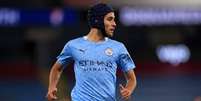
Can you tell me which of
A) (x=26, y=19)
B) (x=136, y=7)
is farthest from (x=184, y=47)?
(x=26, y=19)

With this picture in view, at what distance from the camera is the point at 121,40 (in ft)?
67.3

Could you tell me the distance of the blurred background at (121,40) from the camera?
1992cm

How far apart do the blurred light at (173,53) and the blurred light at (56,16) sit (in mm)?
2850

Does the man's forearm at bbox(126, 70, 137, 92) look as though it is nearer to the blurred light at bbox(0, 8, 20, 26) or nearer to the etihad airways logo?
the etihad airways logo

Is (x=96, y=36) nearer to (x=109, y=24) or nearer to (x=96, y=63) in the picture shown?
(x=109, y=24)

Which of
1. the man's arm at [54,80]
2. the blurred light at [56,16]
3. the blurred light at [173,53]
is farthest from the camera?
the blurred light at [173,53]

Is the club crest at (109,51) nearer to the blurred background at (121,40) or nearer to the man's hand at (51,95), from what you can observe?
the man's hand at (51,95)

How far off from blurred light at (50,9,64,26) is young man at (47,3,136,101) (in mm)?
11863

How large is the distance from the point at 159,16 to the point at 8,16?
147 inches

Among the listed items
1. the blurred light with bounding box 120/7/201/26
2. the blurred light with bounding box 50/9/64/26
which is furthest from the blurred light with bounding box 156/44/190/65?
the blurred light with bounding box 50/9/64/26

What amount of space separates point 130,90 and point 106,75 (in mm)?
276

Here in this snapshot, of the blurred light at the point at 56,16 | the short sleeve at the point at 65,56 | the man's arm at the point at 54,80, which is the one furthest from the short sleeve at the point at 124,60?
the blurred light at the point at 56,16

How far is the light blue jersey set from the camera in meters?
7.77

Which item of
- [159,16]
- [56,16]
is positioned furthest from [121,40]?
[56,16]
